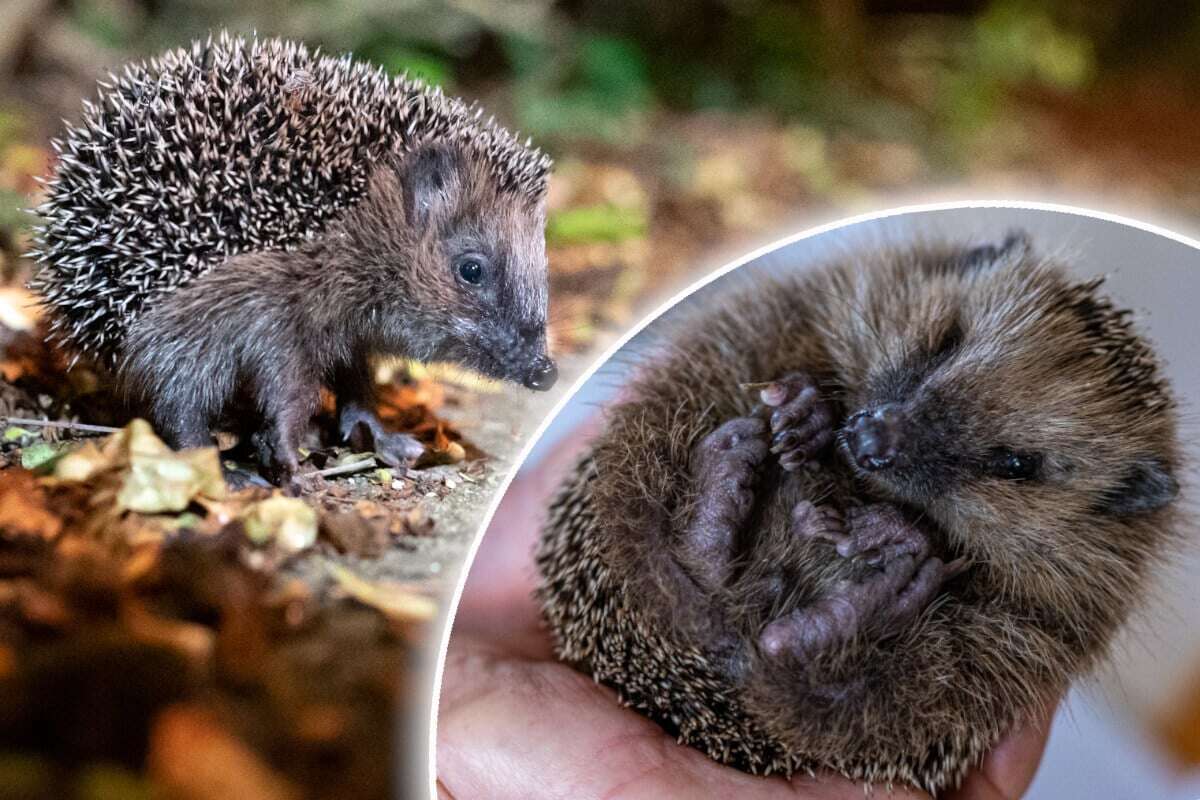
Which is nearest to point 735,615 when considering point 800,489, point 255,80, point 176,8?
point 800,489

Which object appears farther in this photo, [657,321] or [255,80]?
[657,321]

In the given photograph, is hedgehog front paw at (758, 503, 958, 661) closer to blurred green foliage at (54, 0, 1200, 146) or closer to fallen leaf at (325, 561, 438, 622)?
fallen leaf at (325, 561, 438, 622)

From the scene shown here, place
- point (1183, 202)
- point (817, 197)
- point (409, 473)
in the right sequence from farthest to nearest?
point (1183, 202) < point (817, 197) < point (409, 473)

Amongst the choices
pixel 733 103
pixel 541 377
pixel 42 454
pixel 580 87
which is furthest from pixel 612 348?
pixel 733 103

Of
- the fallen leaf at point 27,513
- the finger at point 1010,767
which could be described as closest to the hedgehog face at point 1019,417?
the finger at point 1010,767

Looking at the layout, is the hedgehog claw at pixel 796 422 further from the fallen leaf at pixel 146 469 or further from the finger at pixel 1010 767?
the fallen leaf at pixel 146 469

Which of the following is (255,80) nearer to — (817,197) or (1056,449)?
(1056,449)

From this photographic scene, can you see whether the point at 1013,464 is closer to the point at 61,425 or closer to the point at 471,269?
the point at 471,269
